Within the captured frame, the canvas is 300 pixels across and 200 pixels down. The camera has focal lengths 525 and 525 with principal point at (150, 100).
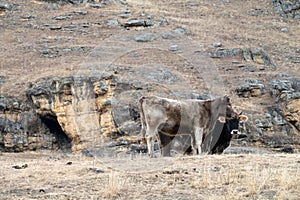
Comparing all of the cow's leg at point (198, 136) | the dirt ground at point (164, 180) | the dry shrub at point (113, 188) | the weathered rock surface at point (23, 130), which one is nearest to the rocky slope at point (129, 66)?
the weathered rock surface at point (23, 130)

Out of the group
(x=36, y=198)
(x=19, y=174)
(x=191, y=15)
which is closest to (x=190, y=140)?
(x=19, y=174)

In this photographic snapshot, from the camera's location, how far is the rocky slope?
26266 mm

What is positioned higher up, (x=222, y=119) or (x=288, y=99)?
(x=222, y=119)

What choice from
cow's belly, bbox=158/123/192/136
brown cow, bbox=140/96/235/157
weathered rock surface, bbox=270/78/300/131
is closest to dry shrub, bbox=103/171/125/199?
brown cow, bbox=140/96/235/157

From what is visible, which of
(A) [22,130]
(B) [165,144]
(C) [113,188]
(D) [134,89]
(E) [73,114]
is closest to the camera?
(C) [113,188]

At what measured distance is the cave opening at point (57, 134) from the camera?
2650 centimetres

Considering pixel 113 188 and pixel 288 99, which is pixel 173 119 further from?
pixel 288 99

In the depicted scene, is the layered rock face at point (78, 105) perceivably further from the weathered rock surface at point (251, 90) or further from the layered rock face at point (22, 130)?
the weathered rock surface at point (251, 90)

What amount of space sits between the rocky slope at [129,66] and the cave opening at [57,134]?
5 centimetres

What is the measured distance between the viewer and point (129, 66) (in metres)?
32.8

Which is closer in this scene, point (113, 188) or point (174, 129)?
point (113, 188)

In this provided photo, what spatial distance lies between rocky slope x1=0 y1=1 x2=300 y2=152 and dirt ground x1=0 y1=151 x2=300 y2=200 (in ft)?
37.7

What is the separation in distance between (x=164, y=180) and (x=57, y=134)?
1734 centimetres

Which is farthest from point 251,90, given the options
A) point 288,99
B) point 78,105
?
point 78,105
